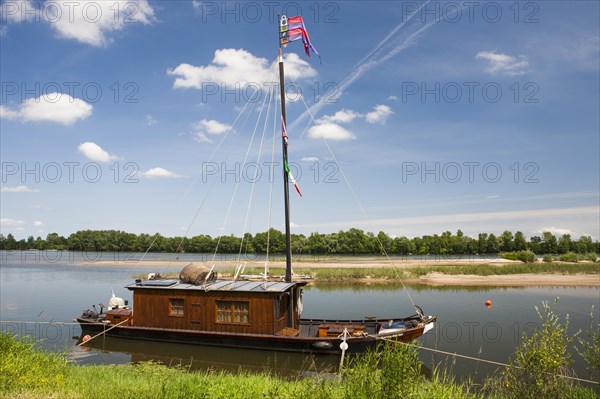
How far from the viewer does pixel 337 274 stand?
48562mm

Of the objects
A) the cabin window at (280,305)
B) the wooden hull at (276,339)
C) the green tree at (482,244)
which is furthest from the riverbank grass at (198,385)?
the green tree at (482,244)

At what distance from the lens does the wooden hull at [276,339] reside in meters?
16.8

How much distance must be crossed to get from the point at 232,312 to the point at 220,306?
618 millimetres

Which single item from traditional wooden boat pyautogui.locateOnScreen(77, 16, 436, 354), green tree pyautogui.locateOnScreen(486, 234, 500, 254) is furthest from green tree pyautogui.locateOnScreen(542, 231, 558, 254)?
traditional wooden boat pyautogui.locateOnScreen(77, 16, 436, 354)

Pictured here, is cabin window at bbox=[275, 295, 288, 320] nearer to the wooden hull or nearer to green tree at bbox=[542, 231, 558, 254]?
the wooden hull

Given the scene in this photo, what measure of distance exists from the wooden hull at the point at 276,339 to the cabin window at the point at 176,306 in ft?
2.47

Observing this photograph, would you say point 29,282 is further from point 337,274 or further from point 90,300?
point 337,274

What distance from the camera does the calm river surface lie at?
55.3ft

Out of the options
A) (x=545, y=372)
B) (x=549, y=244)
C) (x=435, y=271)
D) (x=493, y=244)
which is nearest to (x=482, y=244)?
(x=493, y=244)

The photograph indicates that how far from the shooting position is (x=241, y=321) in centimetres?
1789

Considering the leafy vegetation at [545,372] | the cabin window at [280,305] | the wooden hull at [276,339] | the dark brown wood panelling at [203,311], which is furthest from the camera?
the cabin window at [280,305]

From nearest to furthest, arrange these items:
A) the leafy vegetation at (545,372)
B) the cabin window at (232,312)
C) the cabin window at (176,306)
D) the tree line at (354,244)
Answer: the leafy vegetation at (545,372), the cabin window at (232,312), the cabin window at (176,306), the tree line at (354,244)

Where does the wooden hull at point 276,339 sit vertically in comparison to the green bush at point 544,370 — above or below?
below

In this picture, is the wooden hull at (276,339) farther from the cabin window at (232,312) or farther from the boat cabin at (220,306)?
the cabin window at (232,312)
